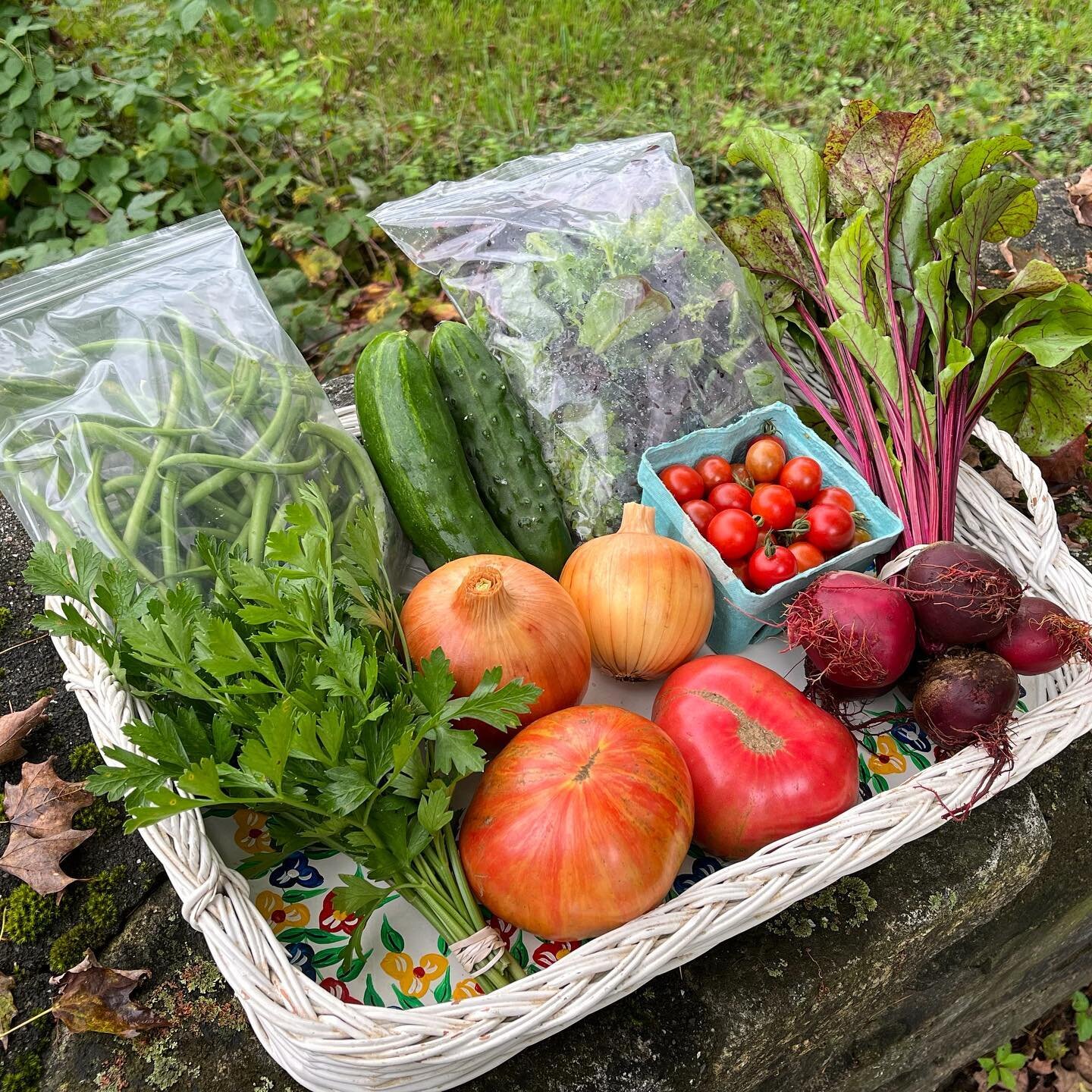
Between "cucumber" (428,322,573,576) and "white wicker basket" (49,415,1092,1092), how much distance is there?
80 centimetres

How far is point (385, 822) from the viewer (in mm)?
1260

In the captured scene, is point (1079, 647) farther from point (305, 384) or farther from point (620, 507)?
point (305, 384)

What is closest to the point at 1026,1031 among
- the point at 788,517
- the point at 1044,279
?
the point at 788,517

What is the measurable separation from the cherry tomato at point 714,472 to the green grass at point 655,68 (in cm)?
216

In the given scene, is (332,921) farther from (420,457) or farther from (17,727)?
(420,457)

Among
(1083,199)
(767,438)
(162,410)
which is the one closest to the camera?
(162,410)

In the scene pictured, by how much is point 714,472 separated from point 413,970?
3.49ft

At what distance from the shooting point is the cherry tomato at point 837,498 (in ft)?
5.76

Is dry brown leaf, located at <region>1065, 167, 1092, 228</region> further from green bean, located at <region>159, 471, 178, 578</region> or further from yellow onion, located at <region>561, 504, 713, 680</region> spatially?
green bean, located at <region>159, 471, 178, 578</region>

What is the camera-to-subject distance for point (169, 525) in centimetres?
156

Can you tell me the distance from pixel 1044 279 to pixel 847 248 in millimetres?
376

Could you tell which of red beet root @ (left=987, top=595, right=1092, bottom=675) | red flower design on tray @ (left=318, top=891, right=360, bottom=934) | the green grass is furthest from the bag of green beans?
the green grass

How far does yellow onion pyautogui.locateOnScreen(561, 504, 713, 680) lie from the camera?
1.62 metres

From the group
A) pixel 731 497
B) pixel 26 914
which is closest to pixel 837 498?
pixel 731 497
